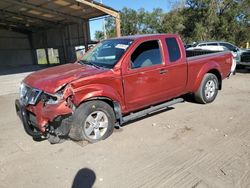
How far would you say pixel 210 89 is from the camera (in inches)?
267

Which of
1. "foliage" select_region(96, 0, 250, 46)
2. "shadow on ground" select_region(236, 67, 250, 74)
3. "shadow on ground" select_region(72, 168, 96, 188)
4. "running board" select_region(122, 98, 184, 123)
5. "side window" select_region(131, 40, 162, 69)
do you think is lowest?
"shadow on ground" select_region(236, 67, 250, 74)

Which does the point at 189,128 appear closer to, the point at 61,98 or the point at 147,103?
the point at 147,103

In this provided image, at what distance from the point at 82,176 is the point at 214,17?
31.0m

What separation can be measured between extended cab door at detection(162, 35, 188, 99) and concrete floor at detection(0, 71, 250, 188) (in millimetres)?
653

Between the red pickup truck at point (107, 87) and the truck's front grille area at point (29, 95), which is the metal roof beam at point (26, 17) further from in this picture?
the truck's front grille area at point (29, 95)

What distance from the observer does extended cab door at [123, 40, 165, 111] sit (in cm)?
485

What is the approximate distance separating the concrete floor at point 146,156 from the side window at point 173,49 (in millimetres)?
1372

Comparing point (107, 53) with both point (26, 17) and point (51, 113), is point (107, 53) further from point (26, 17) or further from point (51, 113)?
point (26, 17)

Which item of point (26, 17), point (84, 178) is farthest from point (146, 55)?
point (26, 17)

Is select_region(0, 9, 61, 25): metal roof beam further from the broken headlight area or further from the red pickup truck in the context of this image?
the broken headlight area

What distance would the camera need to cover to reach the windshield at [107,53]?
4906 millimetres

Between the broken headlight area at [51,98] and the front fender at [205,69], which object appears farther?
the front fender at [205,69]

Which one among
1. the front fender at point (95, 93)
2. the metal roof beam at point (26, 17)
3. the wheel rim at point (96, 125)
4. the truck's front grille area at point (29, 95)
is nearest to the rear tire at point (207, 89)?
the front fender at point (95, 93)

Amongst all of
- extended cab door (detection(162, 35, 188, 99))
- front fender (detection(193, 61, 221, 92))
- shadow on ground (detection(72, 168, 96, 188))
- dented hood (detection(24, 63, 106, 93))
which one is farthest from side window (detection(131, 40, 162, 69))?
shadow on ground (detection(72, 168, 96, 188))
